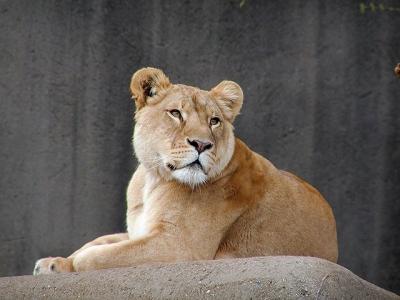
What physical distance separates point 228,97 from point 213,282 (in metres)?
1.85

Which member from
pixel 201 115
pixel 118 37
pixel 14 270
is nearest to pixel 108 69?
pixel 118 37

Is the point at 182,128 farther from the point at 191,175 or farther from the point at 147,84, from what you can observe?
the point at 147,84

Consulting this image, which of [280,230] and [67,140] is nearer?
[280,230]

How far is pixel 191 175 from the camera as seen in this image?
6512mm

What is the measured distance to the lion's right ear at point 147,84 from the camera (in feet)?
22.6

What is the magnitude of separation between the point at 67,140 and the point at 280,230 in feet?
8.14

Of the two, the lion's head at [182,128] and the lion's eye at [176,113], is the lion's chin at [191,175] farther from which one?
the lion's eye at [176,113]

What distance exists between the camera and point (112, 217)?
349 inches

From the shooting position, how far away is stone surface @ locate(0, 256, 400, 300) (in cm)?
534

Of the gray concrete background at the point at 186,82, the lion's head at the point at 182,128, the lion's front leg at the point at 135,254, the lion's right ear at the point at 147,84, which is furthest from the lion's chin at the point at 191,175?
the gray concrete background at the point at 186,82

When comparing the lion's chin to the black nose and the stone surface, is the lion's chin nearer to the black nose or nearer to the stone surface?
the black nose

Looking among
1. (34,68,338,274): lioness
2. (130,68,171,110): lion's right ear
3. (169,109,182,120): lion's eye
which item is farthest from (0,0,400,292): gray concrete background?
(169,109,182,120): lion's eye

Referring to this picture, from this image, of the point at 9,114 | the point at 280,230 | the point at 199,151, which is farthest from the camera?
the point at 9,114

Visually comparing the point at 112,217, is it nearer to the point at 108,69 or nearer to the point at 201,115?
the point at 108,69
